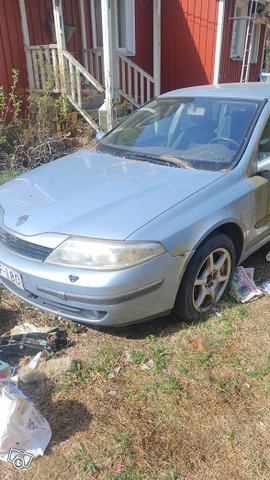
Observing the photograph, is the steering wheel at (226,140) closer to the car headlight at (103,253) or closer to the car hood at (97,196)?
the car hood at (97,196)

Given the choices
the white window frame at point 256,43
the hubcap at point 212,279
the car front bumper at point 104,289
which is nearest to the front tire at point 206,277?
the hubcap at point 212,279

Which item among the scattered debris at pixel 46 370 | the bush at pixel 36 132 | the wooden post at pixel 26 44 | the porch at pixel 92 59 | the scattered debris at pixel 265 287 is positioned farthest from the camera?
the wooden post at pixel 26 44

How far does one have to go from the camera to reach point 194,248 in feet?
8.13

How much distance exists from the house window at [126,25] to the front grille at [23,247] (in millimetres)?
8756

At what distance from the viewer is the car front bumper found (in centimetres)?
224

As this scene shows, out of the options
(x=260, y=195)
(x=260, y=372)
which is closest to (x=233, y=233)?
(x=260, y=195)

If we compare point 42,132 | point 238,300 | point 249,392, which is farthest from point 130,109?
point 249,392

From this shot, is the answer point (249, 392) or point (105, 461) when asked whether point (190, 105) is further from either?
point (105, 461)

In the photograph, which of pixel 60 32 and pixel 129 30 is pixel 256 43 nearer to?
pixel 129 30

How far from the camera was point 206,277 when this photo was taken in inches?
108

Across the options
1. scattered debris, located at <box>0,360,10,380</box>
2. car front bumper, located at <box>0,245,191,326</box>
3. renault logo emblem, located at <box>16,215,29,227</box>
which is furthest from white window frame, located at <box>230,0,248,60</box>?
scattered debris, located at <box>0,360,10,380</box>

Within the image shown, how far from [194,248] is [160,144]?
1.22 meters

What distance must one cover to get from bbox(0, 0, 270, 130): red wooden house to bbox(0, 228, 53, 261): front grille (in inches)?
202

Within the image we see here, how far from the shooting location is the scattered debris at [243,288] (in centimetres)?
305
